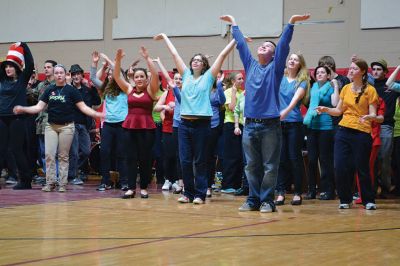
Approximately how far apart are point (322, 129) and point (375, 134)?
0.72 metres

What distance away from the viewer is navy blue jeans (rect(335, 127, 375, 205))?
278 inches

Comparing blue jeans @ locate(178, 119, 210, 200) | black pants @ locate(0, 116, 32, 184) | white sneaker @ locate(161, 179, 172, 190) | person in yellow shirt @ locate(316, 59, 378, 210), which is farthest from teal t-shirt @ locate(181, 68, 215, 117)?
black pants @ locate(0, 116, 32, 184)

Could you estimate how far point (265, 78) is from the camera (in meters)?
6.69

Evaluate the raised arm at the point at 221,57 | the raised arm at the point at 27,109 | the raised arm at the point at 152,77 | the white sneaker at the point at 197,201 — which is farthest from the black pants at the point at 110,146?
the raised arm at the point at 221,57

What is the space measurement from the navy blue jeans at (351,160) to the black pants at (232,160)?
8.77 feet

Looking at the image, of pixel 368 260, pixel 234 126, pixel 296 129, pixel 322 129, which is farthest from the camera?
pixel 234 126

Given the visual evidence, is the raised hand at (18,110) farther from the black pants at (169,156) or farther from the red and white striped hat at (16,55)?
the black pants at (169,156)

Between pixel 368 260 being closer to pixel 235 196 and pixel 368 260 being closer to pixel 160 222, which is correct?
pixel 160 222

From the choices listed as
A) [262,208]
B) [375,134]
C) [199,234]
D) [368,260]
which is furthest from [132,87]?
[368,260]

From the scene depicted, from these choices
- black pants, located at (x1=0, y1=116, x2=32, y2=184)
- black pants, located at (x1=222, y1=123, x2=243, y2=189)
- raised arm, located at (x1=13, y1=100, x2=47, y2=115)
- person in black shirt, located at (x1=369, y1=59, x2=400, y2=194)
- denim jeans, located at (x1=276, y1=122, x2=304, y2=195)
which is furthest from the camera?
black pants, located at (x1=222, y1=123, x2=243, y2=189)

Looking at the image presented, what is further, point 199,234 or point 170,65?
point 170,65

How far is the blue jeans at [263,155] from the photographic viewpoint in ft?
22.0

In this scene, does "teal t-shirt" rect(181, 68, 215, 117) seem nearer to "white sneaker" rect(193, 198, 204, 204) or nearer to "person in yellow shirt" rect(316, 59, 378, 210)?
"white sneaker" rect(193, 198, 204, 204)

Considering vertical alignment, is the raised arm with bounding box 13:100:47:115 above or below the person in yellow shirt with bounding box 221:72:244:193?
above
